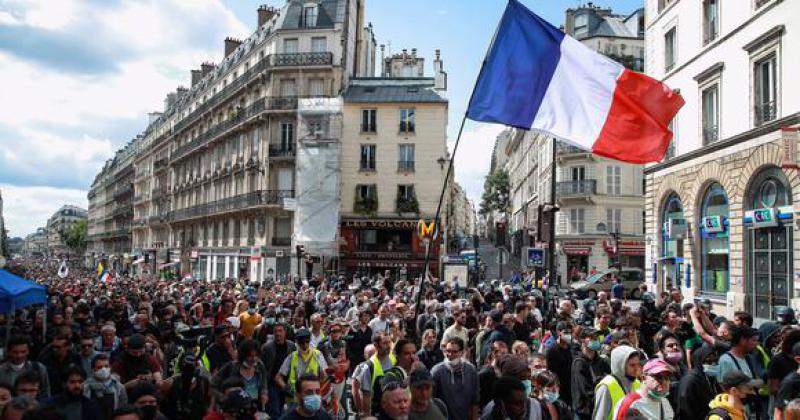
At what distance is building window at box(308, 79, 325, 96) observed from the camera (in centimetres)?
4275

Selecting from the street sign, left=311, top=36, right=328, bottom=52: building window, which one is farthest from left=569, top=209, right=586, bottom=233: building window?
the street sign

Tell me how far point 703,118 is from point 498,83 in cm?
1743

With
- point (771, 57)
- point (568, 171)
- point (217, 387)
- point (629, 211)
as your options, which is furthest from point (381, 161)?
point (217, 387)

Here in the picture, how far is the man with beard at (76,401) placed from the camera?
5.48 meters

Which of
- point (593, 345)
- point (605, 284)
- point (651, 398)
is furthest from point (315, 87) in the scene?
point (651, 398)

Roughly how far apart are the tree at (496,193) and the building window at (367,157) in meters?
48.6

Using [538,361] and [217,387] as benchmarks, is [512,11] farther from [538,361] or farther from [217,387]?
[217,387]

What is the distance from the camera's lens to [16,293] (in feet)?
33.3

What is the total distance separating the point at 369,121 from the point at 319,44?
5926mm

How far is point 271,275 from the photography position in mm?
42281

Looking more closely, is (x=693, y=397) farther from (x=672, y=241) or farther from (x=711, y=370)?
(x=672, y=241)

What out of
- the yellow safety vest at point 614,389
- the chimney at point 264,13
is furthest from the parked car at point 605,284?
the chimney at point 264,13

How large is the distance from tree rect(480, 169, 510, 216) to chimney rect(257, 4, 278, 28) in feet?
148

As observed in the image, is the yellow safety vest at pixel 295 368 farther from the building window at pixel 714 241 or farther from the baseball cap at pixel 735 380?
the building window at pixel 714 241
